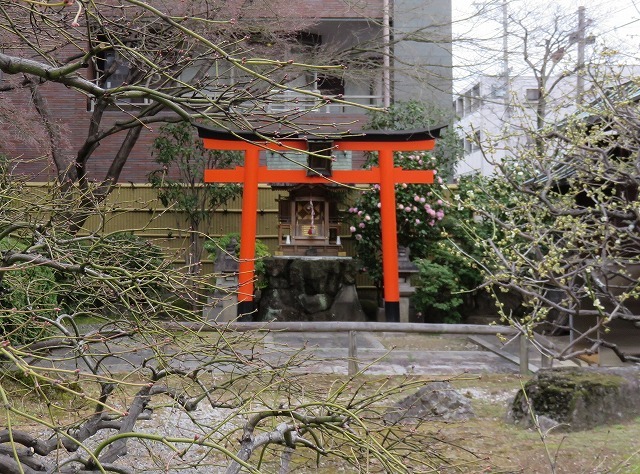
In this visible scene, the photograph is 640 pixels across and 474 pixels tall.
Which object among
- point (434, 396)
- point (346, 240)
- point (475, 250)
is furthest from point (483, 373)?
point (346, 240)

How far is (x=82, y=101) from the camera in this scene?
1577 cm

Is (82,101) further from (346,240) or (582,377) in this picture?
(582,377)

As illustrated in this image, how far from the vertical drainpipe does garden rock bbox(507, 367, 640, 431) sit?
8.56 meters

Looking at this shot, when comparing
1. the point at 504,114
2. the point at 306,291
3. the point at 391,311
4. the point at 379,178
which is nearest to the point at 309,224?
the point at 306,291

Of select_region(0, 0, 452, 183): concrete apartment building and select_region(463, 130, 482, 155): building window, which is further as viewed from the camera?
select_region(0, 0, 452, 183): concrete apartment building

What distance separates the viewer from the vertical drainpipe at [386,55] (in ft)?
45.0

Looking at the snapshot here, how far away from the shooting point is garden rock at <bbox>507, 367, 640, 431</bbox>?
5.86m

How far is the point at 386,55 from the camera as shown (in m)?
13.5

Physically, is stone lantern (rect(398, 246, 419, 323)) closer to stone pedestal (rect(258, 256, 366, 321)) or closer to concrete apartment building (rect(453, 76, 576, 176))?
stone pedestal (rect(258, 256, 366, 321))

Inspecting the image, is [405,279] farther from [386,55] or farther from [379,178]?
[386,55]

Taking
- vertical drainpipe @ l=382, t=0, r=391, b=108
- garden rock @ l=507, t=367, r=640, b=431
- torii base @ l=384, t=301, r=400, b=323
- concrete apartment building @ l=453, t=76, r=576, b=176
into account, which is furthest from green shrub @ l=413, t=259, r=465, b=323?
garden rock @ l=507, t=367, r=640, b=431

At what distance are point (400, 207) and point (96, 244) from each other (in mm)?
10794

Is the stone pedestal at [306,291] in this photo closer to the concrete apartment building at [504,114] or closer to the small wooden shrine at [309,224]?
the small wooden shrine at [309,224]

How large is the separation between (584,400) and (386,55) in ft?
29.0
